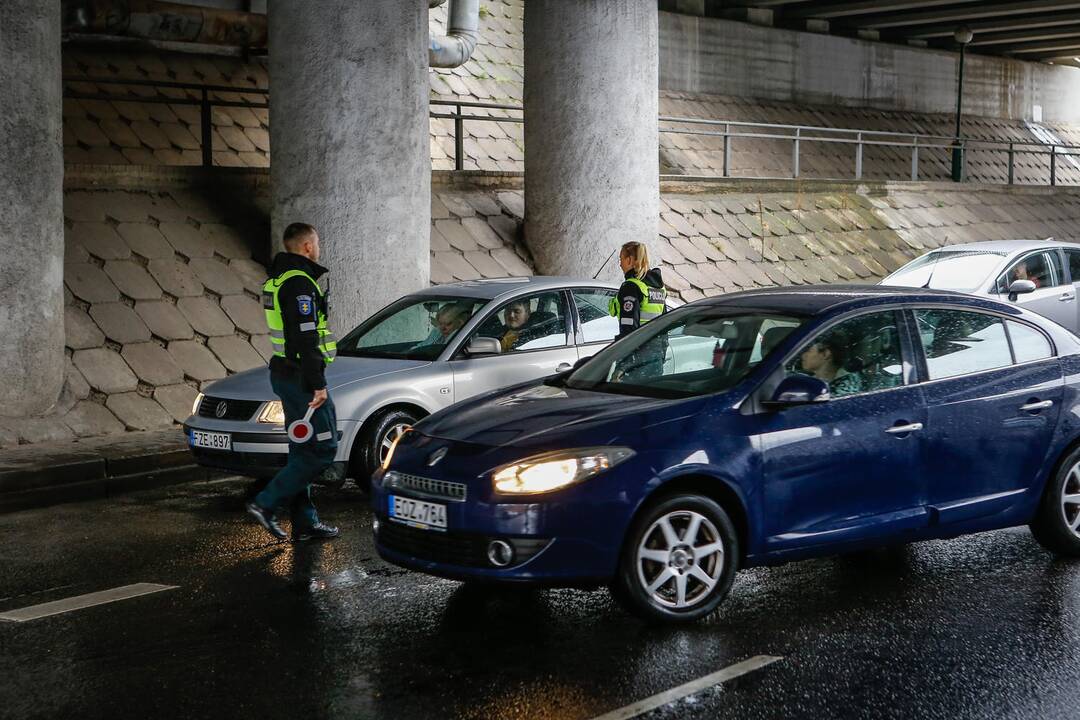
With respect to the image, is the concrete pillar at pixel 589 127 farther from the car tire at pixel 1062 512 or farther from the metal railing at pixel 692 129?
the car tire at pixel 1062 512

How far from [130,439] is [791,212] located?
14857 mm

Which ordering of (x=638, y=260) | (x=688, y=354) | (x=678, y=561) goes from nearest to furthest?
(x=678, y=561) → (x=688, y=354) → (x=638, y=260)

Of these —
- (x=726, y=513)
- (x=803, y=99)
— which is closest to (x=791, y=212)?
(x=803, y=99)

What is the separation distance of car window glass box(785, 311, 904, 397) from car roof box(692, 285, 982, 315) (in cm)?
14

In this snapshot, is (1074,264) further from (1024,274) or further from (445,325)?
(445,325)

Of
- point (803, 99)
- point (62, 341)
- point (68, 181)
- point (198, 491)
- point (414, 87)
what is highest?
point (803, 99)

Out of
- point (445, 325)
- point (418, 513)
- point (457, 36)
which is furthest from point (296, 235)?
point (457, 36)

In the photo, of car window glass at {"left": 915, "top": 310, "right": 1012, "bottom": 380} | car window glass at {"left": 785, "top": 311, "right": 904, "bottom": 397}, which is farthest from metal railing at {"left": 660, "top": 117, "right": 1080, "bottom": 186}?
car window glass at {"left": 785, "top": 311, "right": 904, "bottom": 397}

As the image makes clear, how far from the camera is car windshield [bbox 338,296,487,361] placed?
394 inches

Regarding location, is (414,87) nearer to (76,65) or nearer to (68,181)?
(68,181)

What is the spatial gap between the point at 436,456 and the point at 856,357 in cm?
208

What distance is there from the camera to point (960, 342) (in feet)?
22.7

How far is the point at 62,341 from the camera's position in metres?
12.1

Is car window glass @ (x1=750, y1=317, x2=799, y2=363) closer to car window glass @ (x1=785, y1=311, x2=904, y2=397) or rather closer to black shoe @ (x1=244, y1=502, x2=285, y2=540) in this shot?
car window glass @ (x1=785, y1=311, x2=904, y2=397)
